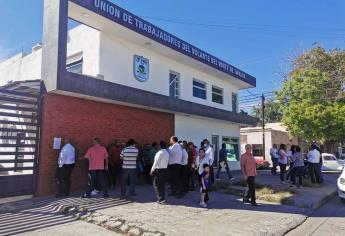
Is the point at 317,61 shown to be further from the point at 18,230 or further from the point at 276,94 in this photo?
the point at 18,230

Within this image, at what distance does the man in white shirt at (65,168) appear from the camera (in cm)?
1049

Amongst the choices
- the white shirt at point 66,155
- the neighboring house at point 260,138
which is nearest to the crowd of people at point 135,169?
the white shirt at point 66,155

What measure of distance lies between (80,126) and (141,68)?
4252 mm

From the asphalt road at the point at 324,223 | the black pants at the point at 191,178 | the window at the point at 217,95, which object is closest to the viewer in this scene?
the asphalt road at the point at 324,223

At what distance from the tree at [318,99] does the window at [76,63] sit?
72.5 ft

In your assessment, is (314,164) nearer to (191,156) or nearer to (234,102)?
(191,156)

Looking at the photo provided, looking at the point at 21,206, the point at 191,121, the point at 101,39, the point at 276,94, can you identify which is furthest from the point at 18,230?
the point at 276,94

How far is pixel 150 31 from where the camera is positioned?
14.0m

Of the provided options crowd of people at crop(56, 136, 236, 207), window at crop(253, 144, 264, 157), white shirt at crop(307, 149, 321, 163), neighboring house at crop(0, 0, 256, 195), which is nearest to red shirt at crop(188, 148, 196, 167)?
crowd of people at crop(56, 136, 236, 207)

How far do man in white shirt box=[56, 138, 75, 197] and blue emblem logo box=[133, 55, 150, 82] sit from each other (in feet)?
16.5

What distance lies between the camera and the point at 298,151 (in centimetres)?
1395

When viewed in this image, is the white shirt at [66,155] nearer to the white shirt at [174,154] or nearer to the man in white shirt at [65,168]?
the man in white shirt at [65,168]

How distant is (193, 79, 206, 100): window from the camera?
19.0 metres

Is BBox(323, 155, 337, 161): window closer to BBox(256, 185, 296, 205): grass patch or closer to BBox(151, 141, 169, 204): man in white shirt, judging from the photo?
BBox(256, 185, 296, 205): grass patch
